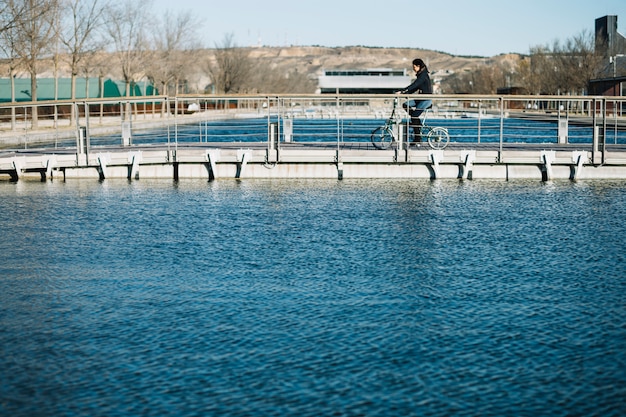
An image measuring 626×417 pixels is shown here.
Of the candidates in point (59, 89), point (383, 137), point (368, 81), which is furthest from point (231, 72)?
point (383, 137)

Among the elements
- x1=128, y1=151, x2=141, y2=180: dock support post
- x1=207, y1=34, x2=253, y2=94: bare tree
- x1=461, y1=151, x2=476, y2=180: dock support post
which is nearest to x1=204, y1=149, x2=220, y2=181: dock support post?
x1=128, y1=151, x2=141, y2=180: dock support post

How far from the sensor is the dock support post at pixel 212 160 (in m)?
20.9

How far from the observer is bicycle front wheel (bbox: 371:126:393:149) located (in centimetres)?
2262

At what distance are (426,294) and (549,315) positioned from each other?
1.31 meters

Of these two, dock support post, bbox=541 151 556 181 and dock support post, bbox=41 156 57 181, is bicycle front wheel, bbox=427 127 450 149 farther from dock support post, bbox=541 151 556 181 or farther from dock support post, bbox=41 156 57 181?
dock support post, bbox=41 156 57 181

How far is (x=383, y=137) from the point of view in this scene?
74.8 ft

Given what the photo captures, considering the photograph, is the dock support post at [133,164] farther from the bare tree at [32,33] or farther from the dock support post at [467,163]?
the bare tree at [32,33]

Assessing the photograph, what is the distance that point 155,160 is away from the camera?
2161 cm

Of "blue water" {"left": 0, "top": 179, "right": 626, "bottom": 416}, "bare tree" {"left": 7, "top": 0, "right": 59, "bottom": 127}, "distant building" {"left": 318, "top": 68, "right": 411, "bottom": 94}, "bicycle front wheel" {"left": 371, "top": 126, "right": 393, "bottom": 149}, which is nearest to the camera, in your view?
"blue water" {"left": 0, "top": 179, "right": 626, "bottom": 416}

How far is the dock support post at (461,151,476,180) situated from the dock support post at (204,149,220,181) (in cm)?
560

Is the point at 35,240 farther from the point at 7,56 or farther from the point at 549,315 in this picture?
the point at 7,56

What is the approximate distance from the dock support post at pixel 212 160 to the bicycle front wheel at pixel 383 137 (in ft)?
13.2

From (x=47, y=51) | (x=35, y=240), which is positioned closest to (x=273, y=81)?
A: (x=47, y=51)

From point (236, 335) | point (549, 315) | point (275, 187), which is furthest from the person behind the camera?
point (275, 187)
